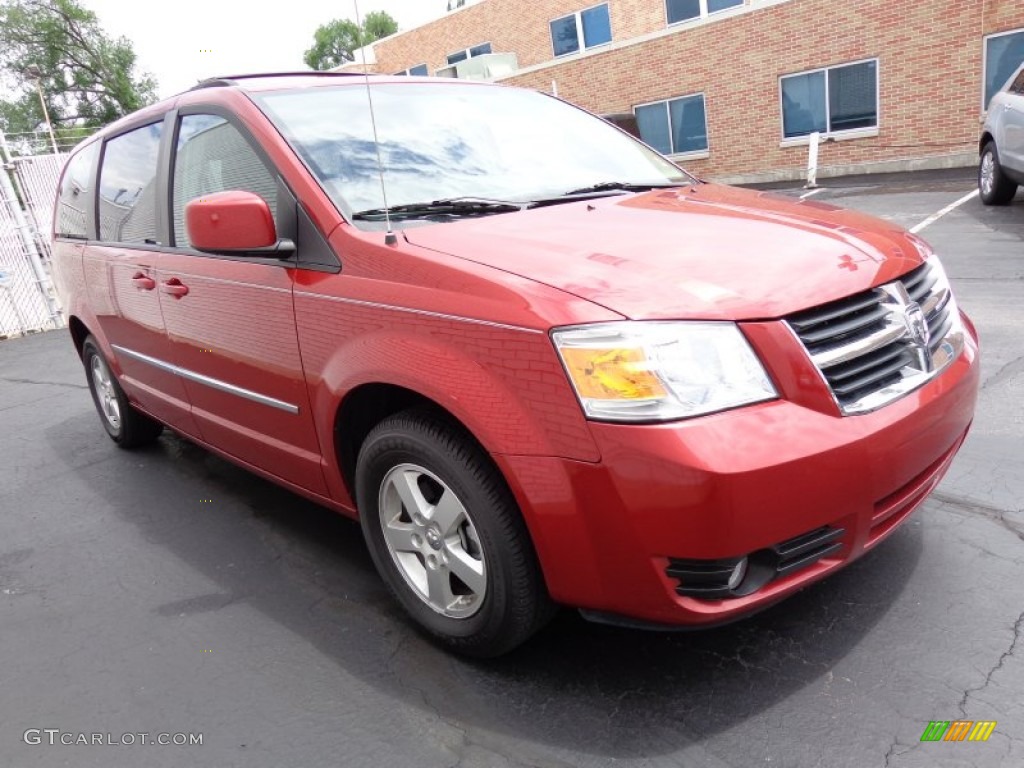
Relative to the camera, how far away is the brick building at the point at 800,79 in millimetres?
14625

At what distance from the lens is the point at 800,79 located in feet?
55.0

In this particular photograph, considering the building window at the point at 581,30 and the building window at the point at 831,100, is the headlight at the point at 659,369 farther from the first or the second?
the building window at the point at 581,30

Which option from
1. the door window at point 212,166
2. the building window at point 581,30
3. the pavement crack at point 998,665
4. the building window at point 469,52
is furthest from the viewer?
the building window at point 469,52

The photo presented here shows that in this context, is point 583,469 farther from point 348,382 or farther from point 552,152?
point 552,152

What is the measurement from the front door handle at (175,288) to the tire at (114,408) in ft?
4.71

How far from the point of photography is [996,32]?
14141 mm

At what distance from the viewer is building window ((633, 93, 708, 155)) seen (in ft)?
61.8

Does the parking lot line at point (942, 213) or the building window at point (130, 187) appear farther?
the parking lot line at point (942, 213)

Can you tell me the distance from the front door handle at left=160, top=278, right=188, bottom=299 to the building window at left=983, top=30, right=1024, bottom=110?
610 inches

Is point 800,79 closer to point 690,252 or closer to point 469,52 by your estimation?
point 469,52

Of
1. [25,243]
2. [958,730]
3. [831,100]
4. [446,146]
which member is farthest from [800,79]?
[958,730]

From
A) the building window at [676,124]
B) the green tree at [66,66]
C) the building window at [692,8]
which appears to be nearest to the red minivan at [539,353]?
the building window at [676,124]

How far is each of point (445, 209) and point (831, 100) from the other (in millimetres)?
16357

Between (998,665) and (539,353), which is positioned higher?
(539,353)
